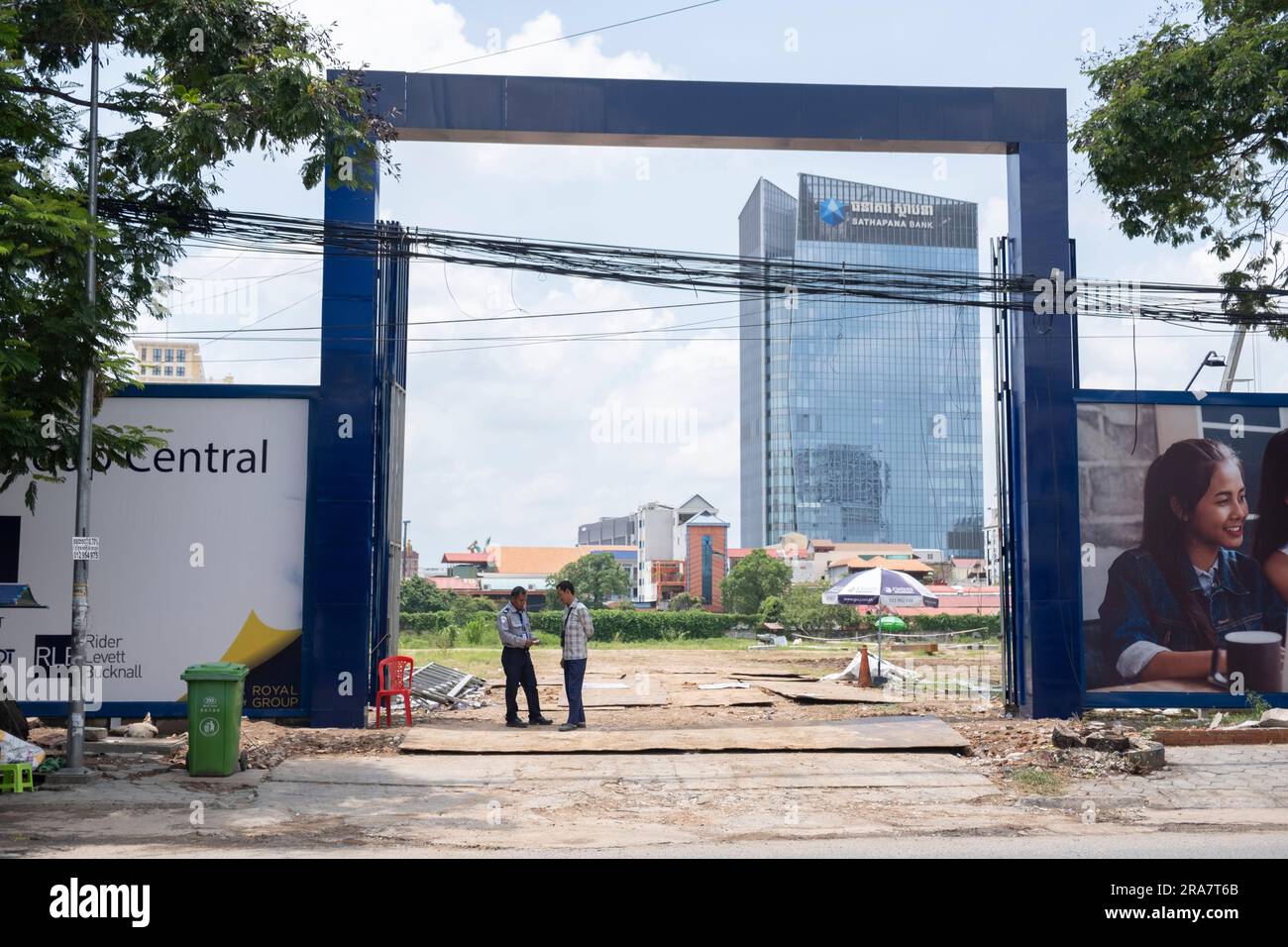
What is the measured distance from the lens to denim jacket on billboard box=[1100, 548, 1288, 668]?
1568cm

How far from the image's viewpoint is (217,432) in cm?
1497

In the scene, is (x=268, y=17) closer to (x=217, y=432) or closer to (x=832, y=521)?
(x=217, y=432)

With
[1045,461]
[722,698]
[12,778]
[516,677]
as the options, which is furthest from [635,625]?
[12,778]

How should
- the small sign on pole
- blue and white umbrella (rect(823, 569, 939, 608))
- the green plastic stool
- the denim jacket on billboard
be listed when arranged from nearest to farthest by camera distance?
the green plastic stool, the small sign on pole, the denim jacket on billboard, blue and white umbrella (rect(823, 569, 939, 608))

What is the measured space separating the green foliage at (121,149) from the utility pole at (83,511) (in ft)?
0.45

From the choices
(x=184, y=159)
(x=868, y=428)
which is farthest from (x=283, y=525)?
(x=868, y=428)

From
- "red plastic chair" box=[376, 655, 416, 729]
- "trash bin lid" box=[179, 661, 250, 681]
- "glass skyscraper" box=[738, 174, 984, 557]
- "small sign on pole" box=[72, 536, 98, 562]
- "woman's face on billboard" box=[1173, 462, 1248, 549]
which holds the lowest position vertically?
"red plastic chair" box=[376, 655, 416, 729]

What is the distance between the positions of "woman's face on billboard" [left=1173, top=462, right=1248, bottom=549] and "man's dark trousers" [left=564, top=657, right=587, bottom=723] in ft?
28.7

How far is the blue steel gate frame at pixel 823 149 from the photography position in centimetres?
1498

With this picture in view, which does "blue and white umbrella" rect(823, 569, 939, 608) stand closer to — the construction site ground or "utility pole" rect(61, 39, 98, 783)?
the construction site ground

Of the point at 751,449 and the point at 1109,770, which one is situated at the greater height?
the point at 751,449

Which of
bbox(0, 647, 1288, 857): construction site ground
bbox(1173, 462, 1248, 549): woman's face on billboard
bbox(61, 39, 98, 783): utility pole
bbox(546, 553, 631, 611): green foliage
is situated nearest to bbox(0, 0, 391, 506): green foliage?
bbox(61, 39, 98, 783): utility pole

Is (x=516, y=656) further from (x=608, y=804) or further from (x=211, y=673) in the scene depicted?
(x=608, y=804)

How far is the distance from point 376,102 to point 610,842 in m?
10.6
